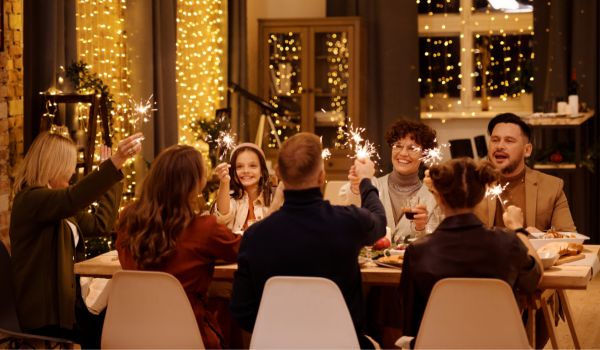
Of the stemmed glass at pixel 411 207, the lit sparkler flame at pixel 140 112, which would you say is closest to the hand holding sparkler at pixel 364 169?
the stemmed glass at pixel 411 207

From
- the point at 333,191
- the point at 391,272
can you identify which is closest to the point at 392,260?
the point at 391,272

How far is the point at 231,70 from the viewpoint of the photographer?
8172 mm

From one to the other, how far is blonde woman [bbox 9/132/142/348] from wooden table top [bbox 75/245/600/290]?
0.33ft

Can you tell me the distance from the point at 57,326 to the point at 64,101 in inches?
67.3

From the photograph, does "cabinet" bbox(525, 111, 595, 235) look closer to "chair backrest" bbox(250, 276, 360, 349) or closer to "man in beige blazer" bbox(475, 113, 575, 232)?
"man in beige blazer" bbox(475, 113, 575, 232)

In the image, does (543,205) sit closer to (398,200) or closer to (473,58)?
(398,200)

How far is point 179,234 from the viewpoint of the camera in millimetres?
3160

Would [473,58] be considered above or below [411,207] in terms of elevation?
above

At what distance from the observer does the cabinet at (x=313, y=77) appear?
27.0ft

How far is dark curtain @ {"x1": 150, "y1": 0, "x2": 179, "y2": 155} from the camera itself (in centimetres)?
645

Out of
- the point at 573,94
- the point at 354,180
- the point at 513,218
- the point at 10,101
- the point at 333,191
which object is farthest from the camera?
the point at 573,94

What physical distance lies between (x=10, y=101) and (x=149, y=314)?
7.15 feet

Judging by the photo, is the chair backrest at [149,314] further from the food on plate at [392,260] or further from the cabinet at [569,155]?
the cabinet at [569,155]

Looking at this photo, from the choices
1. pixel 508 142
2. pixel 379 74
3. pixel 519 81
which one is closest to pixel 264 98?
pixel 379 74
